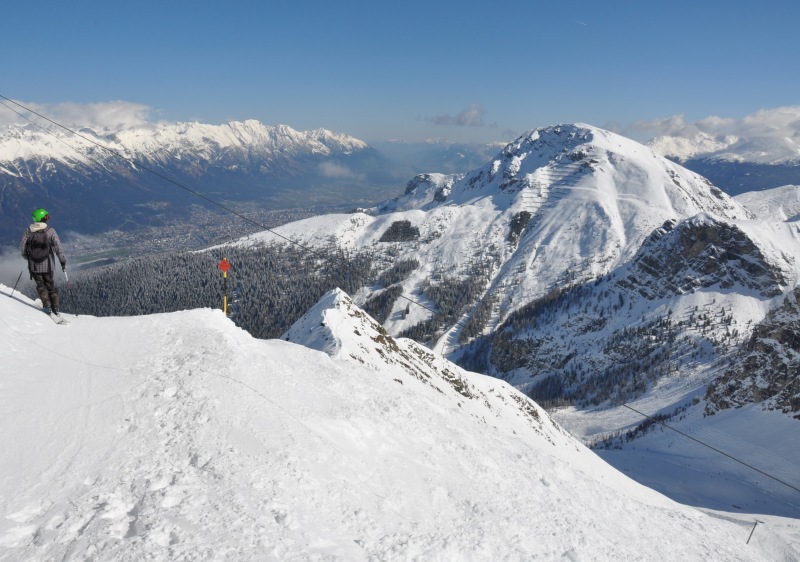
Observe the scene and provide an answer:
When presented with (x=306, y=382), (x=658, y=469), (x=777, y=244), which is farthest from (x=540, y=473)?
(x=777, y=244)

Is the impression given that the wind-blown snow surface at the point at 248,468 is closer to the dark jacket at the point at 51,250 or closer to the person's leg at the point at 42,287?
the person's leg at the point at 42,287

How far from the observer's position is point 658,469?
100000mm

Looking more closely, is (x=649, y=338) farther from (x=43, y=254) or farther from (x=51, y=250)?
(x=43, y=254)

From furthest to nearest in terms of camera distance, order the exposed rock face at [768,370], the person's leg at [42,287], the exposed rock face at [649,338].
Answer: the exposed rock face at [649,338] → the exposed rock face at [768,370] → the person's leg at [42,287]

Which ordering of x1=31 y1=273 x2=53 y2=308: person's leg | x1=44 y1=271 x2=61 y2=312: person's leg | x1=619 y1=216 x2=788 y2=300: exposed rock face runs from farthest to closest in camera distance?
1. x1=619 y1=216 x2=788 y2=300: exposed rock face
2. x1=44 y1=271 x2=61 y2=312: person's leg
3. x1=31 y1=273 x2=53 y2=308: person's leg

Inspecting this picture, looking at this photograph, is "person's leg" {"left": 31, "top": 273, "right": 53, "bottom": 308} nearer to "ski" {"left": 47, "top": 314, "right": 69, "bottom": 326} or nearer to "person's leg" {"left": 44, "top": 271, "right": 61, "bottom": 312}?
"person's leg" {"left": 44, "top": 271, "right": 61, "bottom": 312}

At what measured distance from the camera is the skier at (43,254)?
61.4 ft

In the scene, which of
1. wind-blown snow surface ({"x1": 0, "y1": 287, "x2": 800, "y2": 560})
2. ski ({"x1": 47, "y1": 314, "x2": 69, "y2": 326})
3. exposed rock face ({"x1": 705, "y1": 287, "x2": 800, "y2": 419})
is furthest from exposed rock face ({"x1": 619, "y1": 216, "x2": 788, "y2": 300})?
ski ({"x1": 47, "y1": 314, "x2": 69, "y2": 326})

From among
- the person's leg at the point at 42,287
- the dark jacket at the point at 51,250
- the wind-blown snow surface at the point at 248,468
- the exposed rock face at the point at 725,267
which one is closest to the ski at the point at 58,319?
the wind-blown snow surface at the point at 248,468

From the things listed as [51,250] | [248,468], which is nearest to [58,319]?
[51,250]

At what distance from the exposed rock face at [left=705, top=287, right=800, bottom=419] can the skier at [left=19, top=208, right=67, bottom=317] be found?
14674 centimetres

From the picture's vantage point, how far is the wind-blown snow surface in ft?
34.4

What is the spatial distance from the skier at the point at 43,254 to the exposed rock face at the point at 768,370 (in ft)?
481

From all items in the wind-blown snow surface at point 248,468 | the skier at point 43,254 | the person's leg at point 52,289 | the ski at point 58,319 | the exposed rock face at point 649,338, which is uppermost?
the skier at point 43,254
